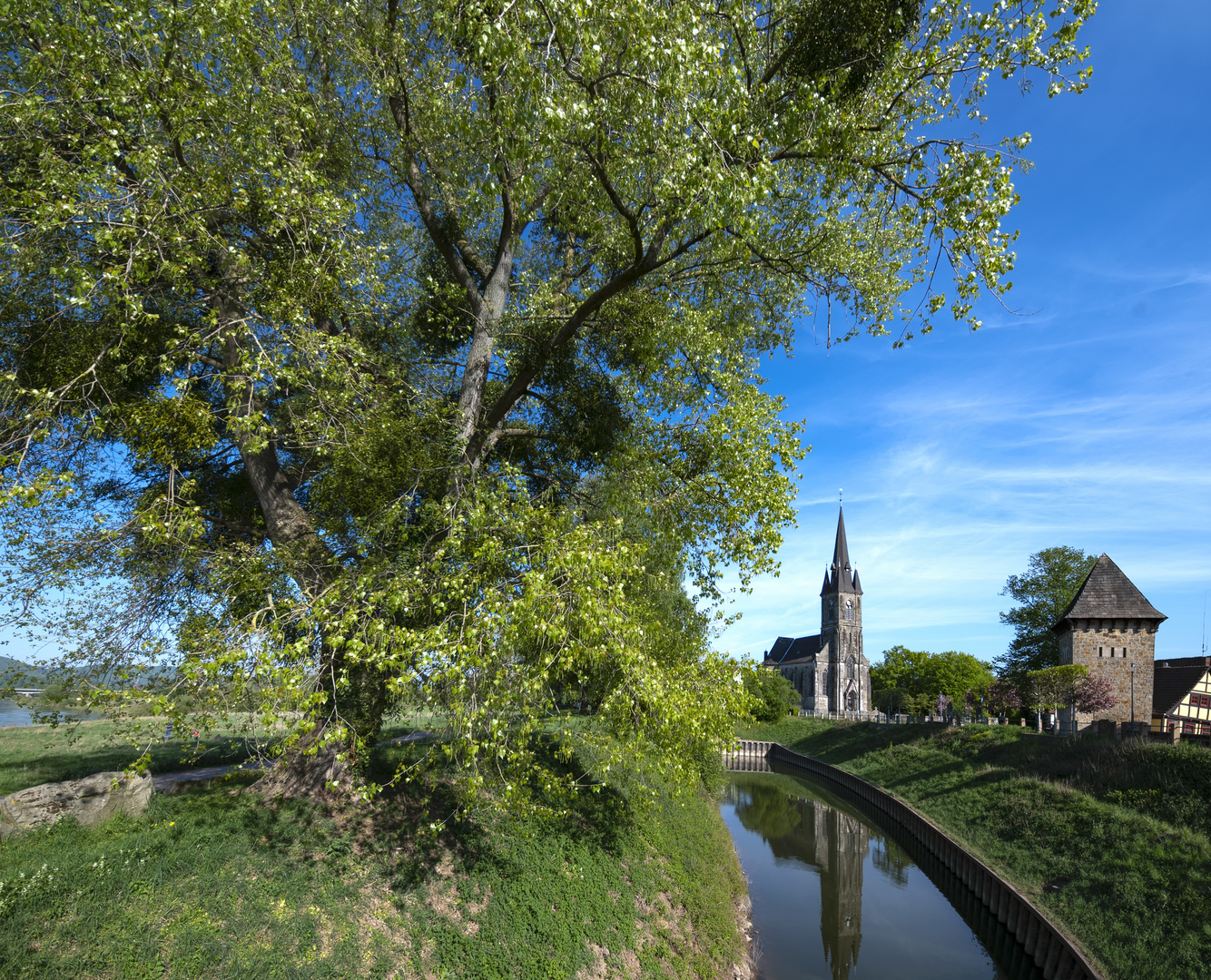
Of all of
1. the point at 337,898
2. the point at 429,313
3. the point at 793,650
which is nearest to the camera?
the point at 337,898

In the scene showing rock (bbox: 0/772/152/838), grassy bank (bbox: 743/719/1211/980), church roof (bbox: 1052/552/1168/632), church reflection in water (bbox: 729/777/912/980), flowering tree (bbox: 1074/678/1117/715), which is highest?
church roof (bbox: 1052/552/1168/632)

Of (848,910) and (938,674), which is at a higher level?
(938,674)

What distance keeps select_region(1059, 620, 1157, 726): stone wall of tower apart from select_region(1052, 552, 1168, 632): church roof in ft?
1.57

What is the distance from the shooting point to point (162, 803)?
10.0 m

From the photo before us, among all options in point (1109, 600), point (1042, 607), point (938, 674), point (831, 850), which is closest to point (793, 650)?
point (938, 674)

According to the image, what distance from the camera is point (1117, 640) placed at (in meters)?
38.4

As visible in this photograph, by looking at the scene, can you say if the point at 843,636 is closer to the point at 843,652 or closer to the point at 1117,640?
the point at 843,652

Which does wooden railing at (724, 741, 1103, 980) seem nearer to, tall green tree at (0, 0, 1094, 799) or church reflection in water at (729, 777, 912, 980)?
church reflection in water at (729, 777, 912, 980)

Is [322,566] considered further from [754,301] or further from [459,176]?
[754,301]

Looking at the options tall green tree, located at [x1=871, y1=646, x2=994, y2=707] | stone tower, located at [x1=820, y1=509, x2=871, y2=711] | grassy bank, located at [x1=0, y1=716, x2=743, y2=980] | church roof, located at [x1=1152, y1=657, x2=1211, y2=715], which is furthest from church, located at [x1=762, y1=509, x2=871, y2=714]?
grassy bank, located at [x1=0, y1=716, x2=743, y2=980]

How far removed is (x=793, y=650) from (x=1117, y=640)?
7329cm

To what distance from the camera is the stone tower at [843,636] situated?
91.2m

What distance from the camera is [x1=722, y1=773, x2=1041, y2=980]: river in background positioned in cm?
1719

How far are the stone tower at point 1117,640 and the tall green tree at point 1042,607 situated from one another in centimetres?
1163
